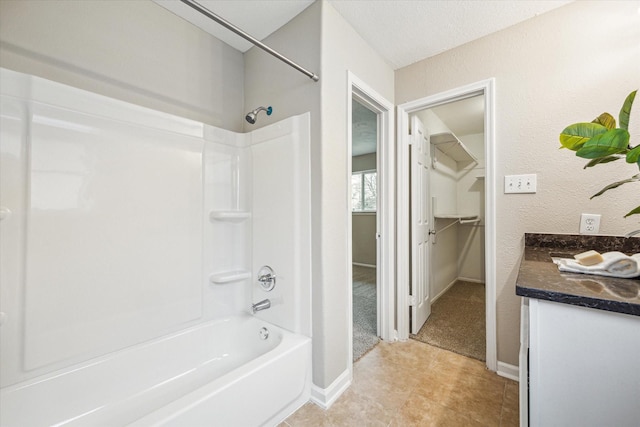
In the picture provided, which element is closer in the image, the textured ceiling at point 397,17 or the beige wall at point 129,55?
the beige wall at point 129,55

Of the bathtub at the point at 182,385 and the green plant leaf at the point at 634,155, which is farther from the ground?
the green plant leaf at the point at 634,155

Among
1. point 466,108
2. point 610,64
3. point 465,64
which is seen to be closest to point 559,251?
point 610,64

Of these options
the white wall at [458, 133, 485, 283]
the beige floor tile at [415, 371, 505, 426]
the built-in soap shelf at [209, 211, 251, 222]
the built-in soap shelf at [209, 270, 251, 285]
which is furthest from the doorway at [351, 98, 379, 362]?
the built-in soap shelf at [209, 211, 251, 222]

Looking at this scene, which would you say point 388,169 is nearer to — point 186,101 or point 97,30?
point 186,101

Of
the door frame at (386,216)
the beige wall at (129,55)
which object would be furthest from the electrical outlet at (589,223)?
the beige wall at (129,55)

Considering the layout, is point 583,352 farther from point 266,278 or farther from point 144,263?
point 144,263

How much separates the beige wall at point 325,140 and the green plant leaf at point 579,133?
1.06 metres

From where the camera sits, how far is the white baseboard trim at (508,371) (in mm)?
1729

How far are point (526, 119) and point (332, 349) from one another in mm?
1921

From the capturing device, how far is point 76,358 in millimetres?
1293

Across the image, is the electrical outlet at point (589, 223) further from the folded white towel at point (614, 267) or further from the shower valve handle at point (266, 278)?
the shower valve handle at point (266, 278)

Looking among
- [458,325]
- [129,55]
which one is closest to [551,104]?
[458,325]

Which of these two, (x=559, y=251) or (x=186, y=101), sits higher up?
(x=186, y=101)

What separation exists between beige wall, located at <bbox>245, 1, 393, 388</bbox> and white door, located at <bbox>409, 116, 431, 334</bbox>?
0.82 meters
